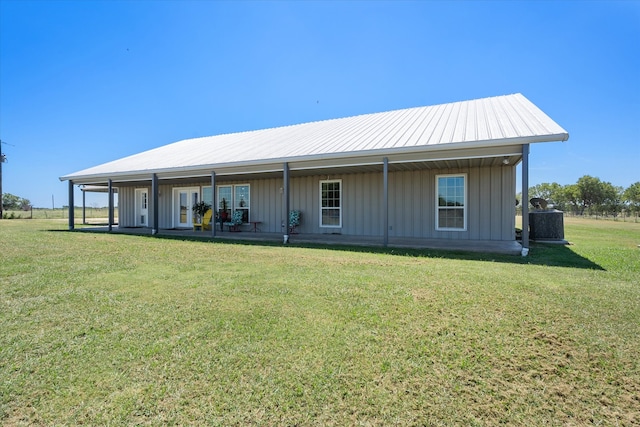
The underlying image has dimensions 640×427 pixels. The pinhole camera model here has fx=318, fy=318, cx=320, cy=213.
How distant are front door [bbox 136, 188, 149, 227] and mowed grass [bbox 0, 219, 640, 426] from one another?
43.6 feet

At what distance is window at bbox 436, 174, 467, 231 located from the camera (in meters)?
10.4

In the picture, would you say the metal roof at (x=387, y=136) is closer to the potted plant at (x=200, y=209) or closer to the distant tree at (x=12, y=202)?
the potted plant at (x=200, y=209)

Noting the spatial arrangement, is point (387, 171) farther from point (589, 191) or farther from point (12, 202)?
point (589, 191)

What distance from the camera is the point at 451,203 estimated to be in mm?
10516

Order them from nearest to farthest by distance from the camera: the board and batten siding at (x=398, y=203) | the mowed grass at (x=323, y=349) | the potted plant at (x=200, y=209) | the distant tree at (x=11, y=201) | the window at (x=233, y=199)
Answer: the mowed grass at (x=323, y=349) → the board and batten siding at (x=398, y=203) → the window at (x=233, y=199) → the potted plant at (x=200, y=209) → the distant tree at (x=11, y=201)

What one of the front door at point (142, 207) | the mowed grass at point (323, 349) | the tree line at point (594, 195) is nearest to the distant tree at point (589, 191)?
the tree line at point (594, 195)

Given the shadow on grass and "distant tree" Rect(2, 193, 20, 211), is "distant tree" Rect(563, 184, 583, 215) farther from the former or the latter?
"distant tree" Rect(2, 193, 20, 211)

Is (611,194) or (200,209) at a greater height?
(611,194)

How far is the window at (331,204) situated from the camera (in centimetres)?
1228

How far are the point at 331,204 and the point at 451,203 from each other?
436cm

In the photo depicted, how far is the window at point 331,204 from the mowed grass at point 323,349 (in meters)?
7.26

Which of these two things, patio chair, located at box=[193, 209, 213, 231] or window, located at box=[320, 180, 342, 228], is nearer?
window, located at box=[320, 180, 342, 228]

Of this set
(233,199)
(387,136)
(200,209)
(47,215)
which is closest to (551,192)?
(387,136)

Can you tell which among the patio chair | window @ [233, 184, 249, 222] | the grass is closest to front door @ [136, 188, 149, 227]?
the patio chair
